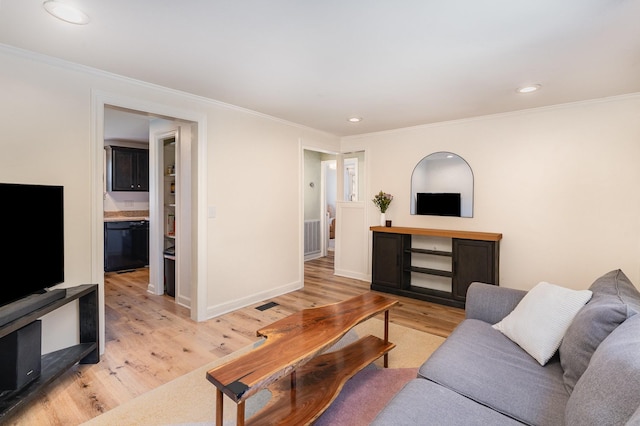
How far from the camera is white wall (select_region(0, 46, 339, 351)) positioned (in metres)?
2.26

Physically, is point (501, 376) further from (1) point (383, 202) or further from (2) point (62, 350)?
(1) point (383, 202)

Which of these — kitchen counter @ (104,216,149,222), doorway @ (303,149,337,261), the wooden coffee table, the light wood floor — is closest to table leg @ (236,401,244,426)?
the wooden coffee table

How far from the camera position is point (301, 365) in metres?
1.65

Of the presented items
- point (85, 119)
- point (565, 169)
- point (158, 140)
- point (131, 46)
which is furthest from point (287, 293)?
point (565, 169)

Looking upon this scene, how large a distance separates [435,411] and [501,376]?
Result: 497 millimetres

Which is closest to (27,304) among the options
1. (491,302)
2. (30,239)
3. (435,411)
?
(30,239)

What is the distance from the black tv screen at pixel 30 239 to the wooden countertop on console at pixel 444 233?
355cm

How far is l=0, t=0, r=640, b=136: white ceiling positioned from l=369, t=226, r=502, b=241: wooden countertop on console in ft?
5.00

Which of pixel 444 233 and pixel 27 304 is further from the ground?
pixel 444 233

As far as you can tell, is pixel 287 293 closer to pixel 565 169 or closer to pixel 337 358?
pixel 337 358

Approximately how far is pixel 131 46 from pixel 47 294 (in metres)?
1.81

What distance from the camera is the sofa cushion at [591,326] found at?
1.42 metres

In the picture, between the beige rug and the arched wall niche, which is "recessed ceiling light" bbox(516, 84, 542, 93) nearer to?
the arched wall niche

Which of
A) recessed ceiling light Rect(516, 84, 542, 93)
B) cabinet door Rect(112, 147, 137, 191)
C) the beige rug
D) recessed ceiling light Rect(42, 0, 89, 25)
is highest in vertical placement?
recessed ceiling light Rect(516, 84, 542, 93)
